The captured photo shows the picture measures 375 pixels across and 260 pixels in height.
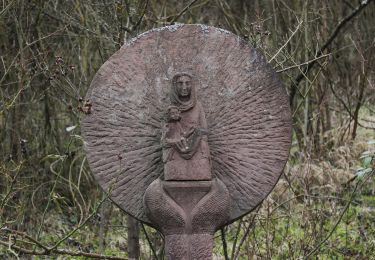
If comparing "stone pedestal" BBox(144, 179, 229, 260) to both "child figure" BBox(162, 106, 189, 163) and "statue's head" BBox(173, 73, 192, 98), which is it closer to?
"child figure" BBox(162, 106, 189, 163)

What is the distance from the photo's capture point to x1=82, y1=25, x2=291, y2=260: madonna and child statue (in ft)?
14.3

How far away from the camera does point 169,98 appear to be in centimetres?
444

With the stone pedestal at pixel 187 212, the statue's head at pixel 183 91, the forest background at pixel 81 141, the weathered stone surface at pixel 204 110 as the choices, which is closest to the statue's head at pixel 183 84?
the statue's head at pixel 183 91

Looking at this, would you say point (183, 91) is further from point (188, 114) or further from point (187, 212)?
point (187, 212)

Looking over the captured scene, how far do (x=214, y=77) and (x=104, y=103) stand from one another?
66 centimetres

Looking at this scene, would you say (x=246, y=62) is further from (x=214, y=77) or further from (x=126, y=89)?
(x=126, y=89)

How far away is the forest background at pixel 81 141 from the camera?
6168mm

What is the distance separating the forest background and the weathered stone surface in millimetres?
1245

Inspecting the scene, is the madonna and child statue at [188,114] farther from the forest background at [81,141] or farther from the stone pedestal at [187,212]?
the forest background at [81,141]

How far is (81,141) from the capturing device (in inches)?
293

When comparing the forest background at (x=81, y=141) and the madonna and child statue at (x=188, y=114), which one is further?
the forest background at (x=81, y=141)

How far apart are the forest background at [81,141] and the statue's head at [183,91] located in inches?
60.1

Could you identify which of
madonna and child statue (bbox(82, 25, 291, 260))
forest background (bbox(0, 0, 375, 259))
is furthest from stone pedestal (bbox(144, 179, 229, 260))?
forest background (bbox(0, 0, 375, 259))

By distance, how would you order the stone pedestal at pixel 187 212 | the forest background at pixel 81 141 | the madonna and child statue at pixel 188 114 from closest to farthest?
the stone pedestal at pixel 187 212 → the madonna and child statue at pixel 188 114 → the forest background at pixel 81 141
